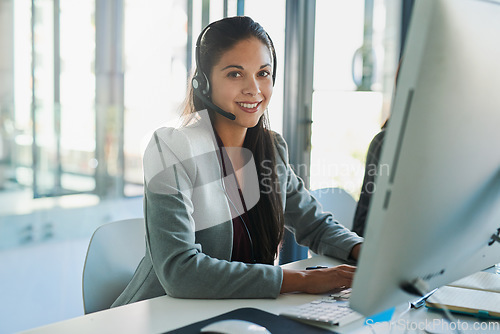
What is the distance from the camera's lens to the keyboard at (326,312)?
94 cm

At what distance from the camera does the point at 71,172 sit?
228 centimetres

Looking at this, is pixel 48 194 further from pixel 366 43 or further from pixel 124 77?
pixel 366 43

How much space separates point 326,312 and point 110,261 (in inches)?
28.0

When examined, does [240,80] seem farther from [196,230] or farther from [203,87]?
[196,230]

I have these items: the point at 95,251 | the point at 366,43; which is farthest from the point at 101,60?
the point at 366,43

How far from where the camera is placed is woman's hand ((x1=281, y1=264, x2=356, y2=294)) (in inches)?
44.2

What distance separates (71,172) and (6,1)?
2.44 ft

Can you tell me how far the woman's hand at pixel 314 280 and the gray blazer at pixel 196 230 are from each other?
3cm

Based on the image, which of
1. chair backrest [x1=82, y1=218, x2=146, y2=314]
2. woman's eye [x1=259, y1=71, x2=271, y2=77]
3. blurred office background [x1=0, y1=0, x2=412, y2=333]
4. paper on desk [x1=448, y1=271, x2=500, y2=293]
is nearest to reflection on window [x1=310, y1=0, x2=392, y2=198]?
blurred office background [x1=0, y1=0, x2=412, y2=333]

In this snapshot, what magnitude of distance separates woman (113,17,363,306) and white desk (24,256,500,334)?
0.03 m

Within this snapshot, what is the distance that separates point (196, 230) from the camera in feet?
4.23

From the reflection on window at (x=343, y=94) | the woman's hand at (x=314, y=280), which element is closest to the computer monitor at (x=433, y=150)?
the woman's hand at (x=314, y=280)

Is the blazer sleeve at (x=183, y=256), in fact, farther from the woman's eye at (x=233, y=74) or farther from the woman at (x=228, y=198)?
the woman's eye at (x=233, y=74)

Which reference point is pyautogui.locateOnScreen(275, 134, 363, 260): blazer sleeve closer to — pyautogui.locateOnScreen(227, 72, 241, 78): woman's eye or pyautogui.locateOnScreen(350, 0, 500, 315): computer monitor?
pyautogui.locateOnScreen(227, 72, 241, 78): woman's eye
